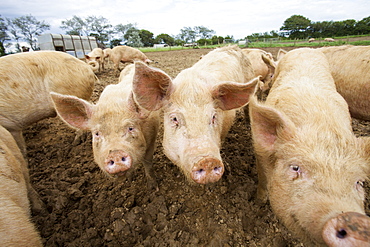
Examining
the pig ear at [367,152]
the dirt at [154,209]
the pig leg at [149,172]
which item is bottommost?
the dirt at [154,209]

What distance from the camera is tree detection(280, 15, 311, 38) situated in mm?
73631

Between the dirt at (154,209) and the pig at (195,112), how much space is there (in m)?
0.96

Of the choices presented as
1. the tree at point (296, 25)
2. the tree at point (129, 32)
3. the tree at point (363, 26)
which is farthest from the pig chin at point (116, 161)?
the tree at point (296, 25)

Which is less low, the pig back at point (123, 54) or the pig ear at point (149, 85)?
the pig ear at point (149, 85)

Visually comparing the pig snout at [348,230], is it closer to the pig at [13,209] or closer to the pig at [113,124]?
the pig at [113,124]

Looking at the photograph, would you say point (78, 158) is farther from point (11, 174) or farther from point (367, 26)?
point (367, 26)

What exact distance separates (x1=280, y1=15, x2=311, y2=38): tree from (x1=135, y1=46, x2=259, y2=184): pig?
86.6m

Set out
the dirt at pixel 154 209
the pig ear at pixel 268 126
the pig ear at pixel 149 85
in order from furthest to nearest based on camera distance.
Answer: the dirt at pixel 154 209, the pig ear at pixel 149 85, the pig ear at pixel 268 126

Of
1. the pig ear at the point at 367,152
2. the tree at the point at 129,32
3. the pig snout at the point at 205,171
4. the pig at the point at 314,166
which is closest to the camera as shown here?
the pig at the point at 314,166

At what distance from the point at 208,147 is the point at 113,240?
6.34 feet

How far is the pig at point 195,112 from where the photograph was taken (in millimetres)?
1918

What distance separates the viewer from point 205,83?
8.50ft

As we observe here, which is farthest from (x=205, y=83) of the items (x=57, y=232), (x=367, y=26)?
(x=367, y=26)

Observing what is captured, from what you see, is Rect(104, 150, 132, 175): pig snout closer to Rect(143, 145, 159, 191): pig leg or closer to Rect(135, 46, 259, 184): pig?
Rect(135, 46, 259, 184): pig
